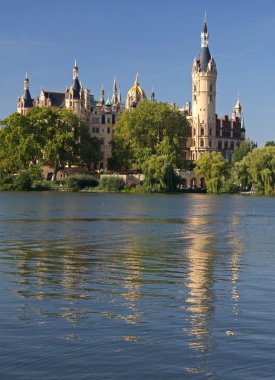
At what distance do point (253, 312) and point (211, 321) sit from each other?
48.5 inches

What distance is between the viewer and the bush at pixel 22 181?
106500 millimetres

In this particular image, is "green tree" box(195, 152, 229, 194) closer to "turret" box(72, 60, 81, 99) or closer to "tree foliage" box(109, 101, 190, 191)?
"tree foliage" box(109, 101, 190, 191)

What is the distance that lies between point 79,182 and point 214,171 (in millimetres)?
19079

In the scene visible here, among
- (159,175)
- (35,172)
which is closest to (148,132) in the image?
(35,172)

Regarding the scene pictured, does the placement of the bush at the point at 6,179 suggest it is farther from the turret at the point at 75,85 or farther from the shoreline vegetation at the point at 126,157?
the turret at the point at 75,85

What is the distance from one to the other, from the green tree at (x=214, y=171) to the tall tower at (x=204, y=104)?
3756 cm

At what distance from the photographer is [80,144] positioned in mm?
116812

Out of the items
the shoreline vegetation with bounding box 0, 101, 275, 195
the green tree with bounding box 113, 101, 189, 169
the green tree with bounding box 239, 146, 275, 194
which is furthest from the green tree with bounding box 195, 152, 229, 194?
the green tree with bounding box 113, 101, 189, 169

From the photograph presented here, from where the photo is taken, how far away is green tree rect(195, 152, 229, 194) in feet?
342

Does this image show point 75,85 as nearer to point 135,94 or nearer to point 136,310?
point 135,94

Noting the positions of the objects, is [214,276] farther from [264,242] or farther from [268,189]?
[268,189]

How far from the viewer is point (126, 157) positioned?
122875mm

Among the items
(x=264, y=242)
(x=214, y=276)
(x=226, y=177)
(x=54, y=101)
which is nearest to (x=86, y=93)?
(x=54, y=101)

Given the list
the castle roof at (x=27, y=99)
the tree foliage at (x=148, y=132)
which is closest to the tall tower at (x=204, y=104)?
the tree foliage at (x=148, y=132)
